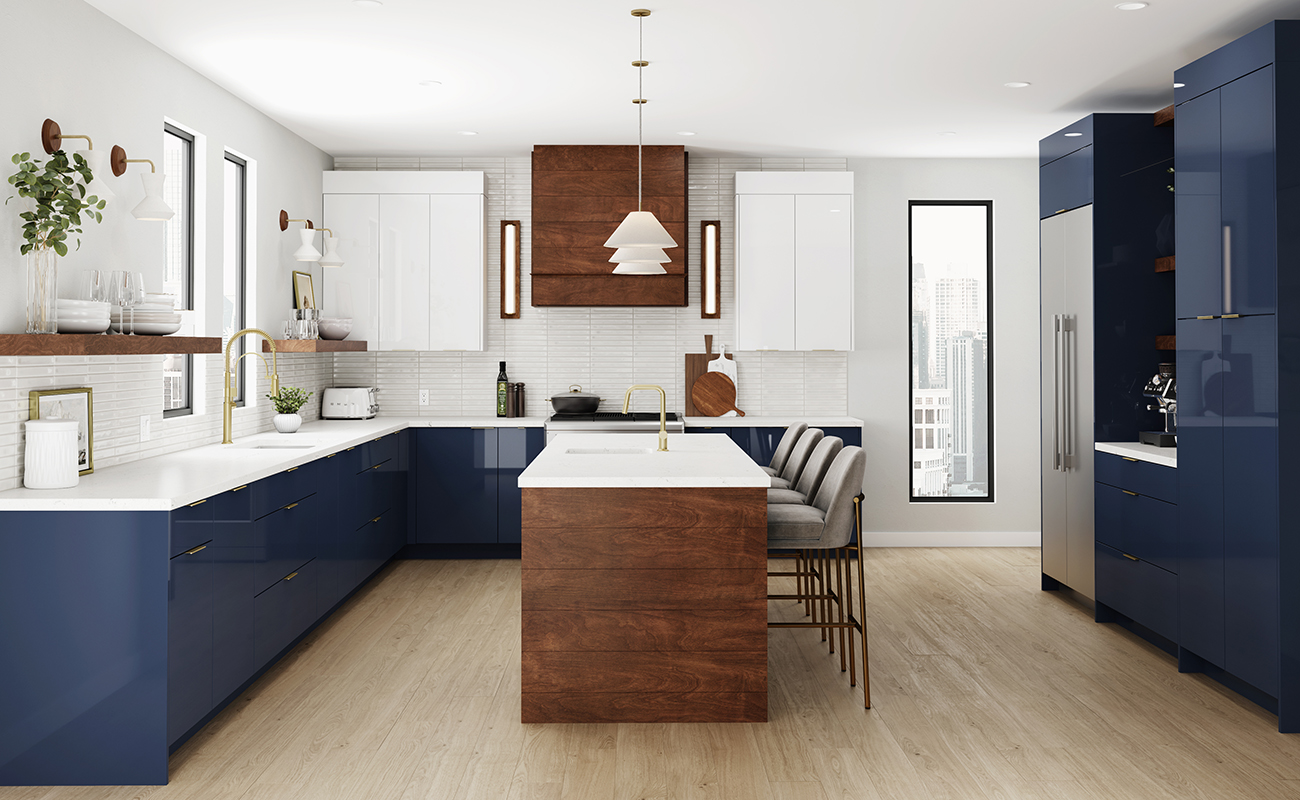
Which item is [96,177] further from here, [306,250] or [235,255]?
[306,250]

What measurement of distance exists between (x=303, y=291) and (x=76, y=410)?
2.47 metres

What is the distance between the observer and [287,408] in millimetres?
4883

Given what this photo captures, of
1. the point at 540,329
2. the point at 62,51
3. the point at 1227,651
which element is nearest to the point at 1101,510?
the point at 1227,651

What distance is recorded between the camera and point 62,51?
10.8 ft

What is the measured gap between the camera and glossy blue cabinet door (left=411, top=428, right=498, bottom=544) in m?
5.91

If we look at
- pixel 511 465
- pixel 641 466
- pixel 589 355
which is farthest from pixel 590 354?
pixel 641 466

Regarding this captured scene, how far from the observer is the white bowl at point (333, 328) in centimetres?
549

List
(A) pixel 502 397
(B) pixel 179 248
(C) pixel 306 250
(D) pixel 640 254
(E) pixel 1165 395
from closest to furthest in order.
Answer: (D) pixel 640 254 → (B) pixel 179 248 → (E) pixel 1165 395 → (C) pixel 306 250 → (A) pixel 502 397

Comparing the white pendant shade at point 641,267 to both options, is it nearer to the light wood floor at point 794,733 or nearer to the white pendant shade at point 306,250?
the light wood floor at point 794,733

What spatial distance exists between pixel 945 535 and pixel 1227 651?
289cm

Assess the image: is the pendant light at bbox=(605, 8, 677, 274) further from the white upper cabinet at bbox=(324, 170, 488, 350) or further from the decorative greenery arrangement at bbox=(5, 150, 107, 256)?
the white upper cabinet at bbox=(324, 170, 488, 350)

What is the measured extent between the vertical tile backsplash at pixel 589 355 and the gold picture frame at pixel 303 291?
66cm

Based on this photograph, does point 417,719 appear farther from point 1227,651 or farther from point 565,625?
point 1227,651

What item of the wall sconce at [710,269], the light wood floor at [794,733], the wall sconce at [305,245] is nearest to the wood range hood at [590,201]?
the wall sconce at [710,269]
